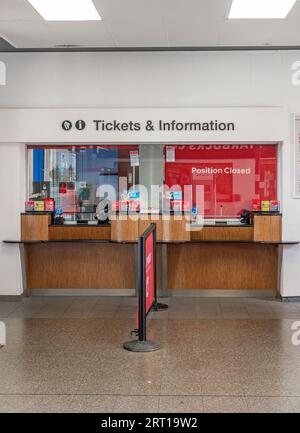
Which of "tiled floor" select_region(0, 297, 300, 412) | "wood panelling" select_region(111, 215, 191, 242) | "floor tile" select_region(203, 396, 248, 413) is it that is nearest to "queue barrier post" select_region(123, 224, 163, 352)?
"tiled floor" select_region(0, 297, 300, 412)

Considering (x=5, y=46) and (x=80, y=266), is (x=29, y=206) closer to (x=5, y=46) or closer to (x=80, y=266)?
(x=80, y=266)

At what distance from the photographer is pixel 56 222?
27.8 feet

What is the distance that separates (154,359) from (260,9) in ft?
12.6

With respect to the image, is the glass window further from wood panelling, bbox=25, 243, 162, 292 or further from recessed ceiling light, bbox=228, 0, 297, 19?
recessed ceiling light, bbox=228, 0, 297, 19

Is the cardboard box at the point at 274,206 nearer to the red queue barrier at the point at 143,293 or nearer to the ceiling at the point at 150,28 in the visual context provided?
the ceiling at the point at 150,28

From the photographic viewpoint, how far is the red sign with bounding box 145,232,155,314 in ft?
19.7

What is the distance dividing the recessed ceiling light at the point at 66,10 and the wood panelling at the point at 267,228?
3.38m

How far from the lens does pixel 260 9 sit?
640cm

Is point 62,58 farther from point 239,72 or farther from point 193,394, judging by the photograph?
point 193,394

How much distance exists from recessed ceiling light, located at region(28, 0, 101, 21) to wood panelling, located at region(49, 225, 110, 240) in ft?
9.68

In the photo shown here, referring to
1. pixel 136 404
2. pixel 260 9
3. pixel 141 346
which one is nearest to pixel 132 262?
pixel 141 346

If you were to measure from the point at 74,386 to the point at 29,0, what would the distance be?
12.6 ft

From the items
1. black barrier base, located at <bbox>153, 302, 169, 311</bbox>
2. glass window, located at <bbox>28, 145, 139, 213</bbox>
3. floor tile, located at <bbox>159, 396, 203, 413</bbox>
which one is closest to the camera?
floor tile, located at <bbox>159, 396, 203, 413</bbox>
